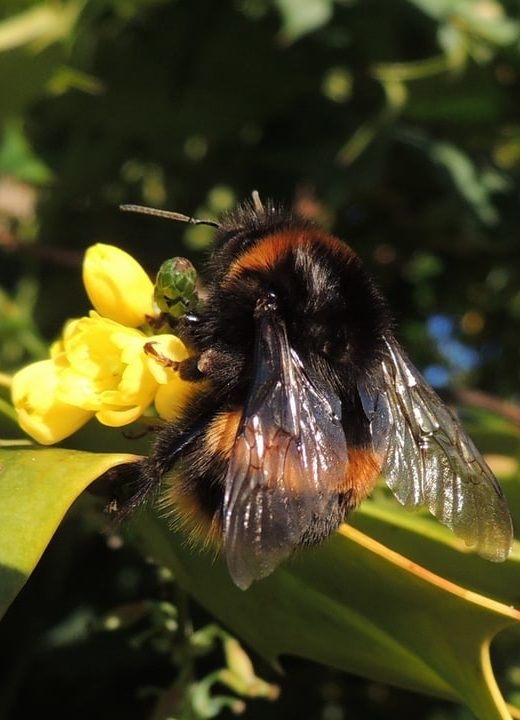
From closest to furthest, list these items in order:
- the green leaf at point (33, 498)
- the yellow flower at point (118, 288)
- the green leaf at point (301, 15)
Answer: the green leaf at point (33, 498) < the yellow flower at point (118, 288) < the green leaf at point (301, 15)

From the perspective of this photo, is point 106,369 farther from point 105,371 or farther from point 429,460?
point 429,460

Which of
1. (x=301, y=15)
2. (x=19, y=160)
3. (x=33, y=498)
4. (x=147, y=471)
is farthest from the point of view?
(x=19, y=160)

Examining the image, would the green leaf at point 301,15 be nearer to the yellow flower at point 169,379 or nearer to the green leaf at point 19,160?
the green leaf at point 19,160

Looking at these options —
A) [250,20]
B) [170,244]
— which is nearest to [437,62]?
[250,20]

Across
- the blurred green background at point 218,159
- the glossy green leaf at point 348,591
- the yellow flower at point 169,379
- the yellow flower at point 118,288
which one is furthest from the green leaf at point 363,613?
the blurred green background at point 218,159

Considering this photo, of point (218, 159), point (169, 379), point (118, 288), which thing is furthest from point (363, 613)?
point (218, 159)

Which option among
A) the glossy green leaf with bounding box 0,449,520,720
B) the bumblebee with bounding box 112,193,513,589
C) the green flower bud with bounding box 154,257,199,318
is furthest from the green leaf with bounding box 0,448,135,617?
the green flower bud with bounding box 154,257,199,318

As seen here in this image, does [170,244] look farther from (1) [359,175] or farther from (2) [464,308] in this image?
(2) [464,308]
